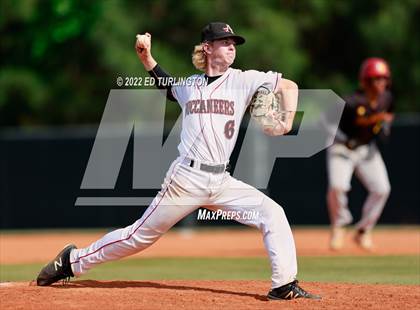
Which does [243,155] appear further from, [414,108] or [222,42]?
[222,42]

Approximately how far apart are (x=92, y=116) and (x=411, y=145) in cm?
1072

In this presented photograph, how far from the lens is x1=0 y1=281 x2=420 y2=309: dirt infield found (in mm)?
7008

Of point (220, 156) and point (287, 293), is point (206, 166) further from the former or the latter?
point (287, 293)

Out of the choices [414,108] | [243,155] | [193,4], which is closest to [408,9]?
[414,108]

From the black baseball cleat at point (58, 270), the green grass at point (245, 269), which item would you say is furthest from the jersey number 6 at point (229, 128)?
the green grass at point (245, 269)

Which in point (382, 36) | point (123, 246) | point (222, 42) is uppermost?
point (382, 36)

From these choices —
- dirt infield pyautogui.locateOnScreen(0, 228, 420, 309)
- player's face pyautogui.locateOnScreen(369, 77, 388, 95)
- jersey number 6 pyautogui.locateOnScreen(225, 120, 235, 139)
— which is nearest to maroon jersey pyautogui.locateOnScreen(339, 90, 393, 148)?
player's face pyautogui.locateOnScreen(369, 77, 388, 95)

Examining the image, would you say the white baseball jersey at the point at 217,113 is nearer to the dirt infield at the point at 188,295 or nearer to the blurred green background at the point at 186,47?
the dirt infield at the point at 188,295

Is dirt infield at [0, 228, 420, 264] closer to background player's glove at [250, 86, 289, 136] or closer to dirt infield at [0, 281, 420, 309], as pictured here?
dirt infield at [0, 281, 420, 309]

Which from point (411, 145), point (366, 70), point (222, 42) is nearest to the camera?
point (222, 42)

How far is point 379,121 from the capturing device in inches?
545

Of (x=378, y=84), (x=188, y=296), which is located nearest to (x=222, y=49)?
(x=188, y=296)

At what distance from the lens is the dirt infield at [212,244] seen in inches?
557

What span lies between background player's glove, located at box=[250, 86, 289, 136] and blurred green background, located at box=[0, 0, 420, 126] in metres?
16.7
